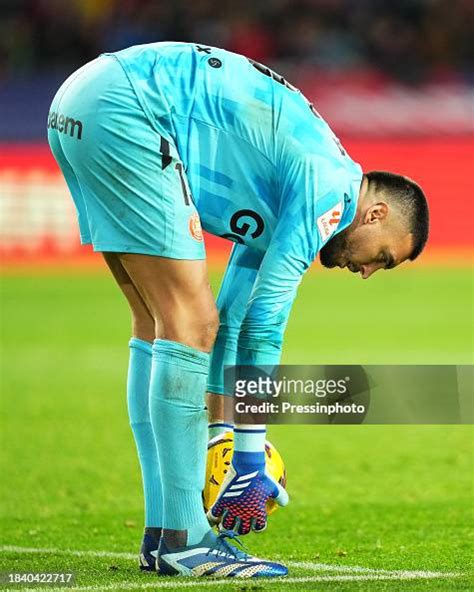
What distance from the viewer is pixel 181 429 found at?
489cm

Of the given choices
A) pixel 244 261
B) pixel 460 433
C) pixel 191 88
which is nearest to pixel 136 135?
pixel 191 88

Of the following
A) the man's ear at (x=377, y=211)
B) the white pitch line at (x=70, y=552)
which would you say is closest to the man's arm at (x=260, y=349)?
the man's ear at (x=377, y=211)

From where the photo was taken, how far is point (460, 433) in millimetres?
9508

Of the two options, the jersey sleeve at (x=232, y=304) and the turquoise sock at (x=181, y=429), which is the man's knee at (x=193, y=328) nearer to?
the turquoise sock at (x=181, y=429)

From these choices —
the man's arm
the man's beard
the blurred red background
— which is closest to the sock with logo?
the man's arm

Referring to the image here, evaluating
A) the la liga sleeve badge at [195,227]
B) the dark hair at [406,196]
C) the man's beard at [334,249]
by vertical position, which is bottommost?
the man's beard at [334,249]

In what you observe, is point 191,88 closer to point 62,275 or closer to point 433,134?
point 62,275

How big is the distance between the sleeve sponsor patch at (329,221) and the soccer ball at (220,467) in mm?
1018

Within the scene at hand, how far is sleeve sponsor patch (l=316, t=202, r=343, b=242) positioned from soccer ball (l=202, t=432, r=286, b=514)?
3.34 feet

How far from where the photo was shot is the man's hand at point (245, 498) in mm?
4984

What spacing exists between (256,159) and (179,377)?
856 millimetres

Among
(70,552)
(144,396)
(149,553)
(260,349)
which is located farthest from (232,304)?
(70,552)

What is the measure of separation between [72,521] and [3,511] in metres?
0.46

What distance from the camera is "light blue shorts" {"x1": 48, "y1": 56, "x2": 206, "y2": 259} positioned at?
4.83 metres
